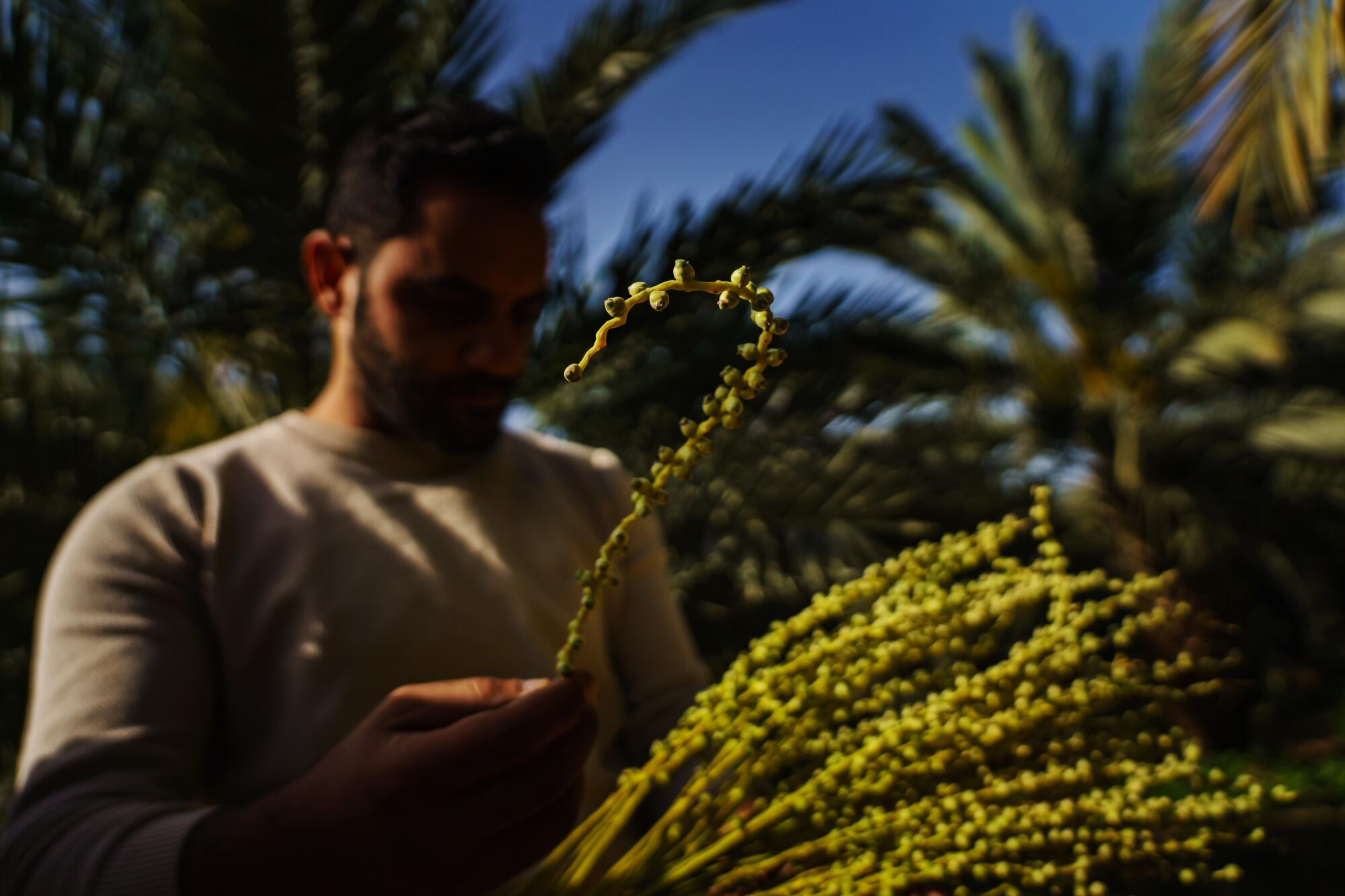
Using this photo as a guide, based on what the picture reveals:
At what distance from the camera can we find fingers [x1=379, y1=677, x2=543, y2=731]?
0.61 m

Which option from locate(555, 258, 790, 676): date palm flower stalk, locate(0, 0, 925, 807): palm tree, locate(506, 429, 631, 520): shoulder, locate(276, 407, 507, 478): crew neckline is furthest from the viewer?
locate(0, 0, 925, 807): palm tree

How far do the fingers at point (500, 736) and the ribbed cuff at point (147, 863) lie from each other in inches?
9.6

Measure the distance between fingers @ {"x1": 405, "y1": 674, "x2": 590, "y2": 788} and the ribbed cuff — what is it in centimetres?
24

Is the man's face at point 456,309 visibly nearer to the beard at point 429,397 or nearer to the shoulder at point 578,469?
the beard at point 429,397

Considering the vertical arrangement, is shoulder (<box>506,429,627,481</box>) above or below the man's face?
below

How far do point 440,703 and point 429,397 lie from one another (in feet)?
1.57

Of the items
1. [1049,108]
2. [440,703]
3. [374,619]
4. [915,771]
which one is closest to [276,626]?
[374,619]

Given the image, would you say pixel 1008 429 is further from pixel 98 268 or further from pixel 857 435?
pixel 98 268

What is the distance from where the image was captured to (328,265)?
3.79ft

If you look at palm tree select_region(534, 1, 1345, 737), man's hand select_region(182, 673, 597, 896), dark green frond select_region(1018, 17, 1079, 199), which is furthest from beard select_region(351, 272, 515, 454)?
dark green frond select_region(1018, 17, 1079, 199)

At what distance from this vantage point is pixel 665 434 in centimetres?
253

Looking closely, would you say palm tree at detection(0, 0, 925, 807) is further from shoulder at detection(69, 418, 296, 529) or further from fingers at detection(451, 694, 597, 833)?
fingers at detection(451, 694, 597, 833)

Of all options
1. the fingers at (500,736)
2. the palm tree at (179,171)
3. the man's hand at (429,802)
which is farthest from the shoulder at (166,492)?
the palm tree at (179,171)

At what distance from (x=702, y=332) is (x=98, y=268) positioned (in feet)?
5.02
